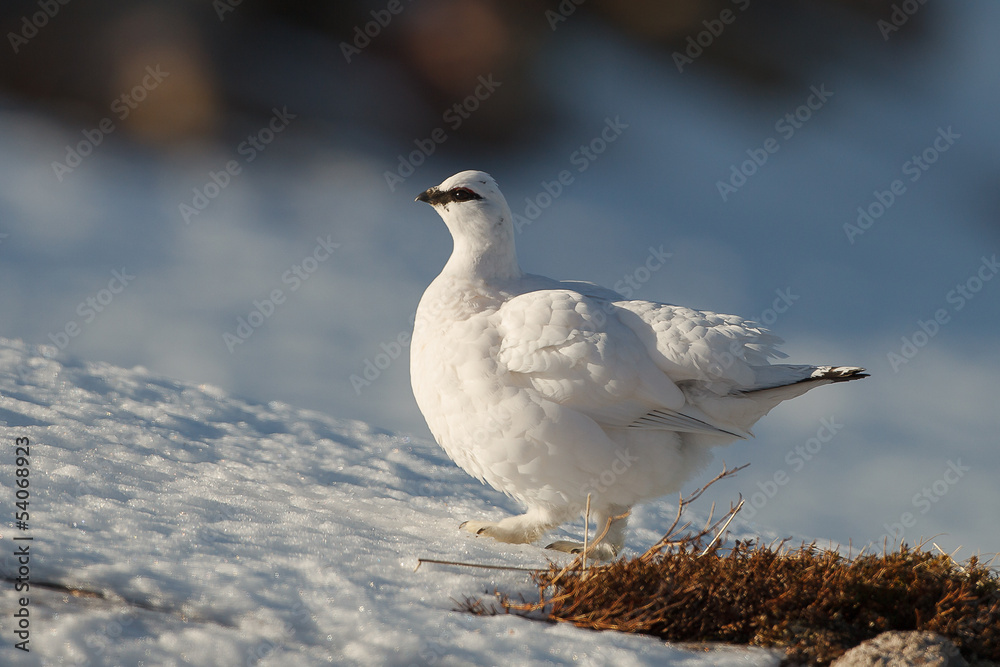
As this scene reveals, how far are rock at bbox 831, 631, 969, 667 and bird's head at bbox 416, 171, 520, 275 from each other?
10.5ft

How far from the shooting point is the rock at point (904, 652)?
9.55 feet

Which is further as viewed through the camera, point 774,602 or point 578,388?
point 578,388

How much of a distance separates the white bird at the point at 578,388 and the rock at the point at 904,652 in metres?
1.82

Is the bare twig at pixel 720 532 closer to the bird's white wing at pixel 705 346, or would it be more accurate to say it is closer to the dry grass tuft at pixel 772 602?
the dry grass tuft at pixel 772 602

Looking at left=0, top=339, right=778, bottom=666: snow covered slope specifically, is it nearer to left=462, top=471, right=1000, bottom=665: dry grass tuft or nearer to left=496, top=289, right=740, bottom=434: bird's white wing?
left=462, top=471, right=1000, bottom=665: dry grass tuft

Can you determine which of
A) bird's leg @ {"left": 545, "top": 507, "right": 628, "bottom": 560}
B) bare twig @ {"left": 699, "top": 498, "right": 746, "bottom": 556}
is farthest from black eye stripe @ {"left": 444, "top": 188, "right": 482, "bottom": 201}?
bare twig @ {"left": 699, "top": 498, "right": 746, "bottom": 556}

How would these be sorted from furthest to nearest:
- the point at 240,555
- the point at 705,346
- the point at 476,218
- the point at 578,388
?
the point at 476,218 < the point at 705,346 < the point at 578,388 < the point at 240,555

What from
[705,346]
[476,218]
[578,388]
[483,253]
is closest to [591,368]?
[578,388]

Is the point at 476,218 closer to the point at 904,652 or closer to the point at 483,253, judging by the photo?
the point at 483,253

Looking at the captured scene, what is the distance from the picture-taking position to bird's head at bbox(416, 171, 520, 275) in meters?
5.24

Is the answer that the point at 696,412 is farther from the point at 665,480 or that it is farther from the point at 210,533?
the point at 210,533

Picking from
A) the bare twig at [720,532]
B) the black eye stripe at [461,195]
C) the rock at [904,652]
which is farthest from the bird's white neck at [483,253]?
the rock at [904,652]

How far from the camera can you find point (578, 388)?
15.1ft

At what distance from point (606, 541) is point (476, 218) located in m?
2.33
